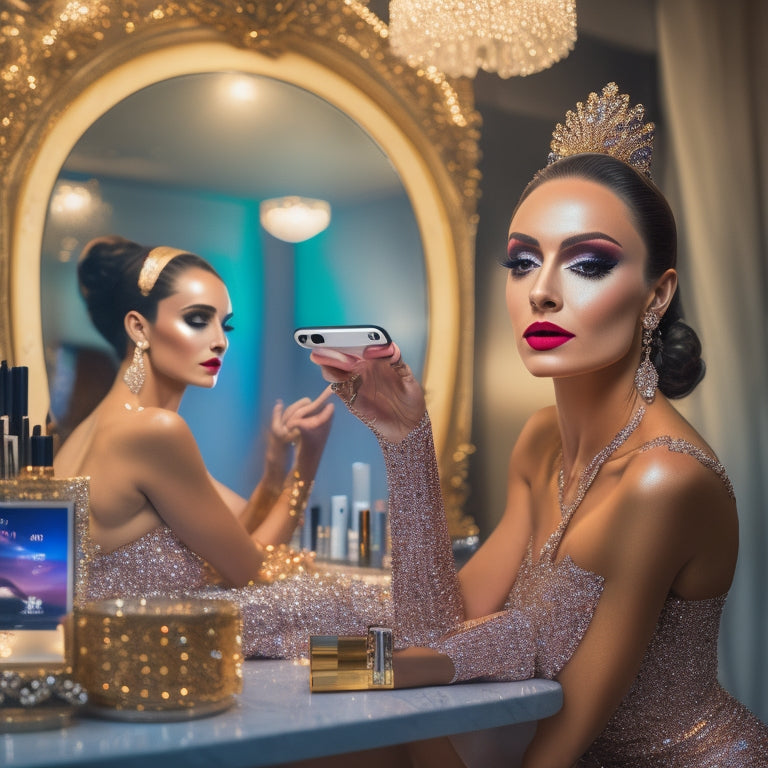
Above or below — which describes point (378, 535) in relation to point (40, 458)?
below

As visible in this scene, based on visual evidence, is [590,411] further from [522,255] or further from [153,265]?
[153,265]

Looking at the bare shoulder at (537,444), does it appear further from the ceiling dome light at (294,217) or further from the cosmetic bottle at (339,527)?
the ceiling dome light at (294,217)

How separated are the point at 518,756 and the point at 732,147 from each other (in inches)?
86.2

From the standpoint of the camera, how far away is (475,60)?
2434mm

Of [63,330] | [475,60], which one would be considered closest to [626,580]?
[63,330]

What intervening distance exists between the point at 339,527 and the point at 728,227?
1522 millimetres

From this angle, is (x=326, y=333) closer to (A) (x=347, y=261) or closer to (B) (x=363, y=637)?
(B) (x=363, y=637)

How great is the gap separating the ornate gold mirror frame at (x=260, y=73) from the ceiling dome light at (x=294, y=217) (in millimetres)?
259

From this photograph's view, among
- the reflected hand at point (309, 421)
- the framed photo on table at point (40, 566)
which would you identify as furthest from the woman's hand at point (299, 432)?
the framed photo on table at point (40, 566)

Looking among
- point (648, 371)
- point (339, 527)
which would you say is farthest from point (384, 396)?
point (339, 527)

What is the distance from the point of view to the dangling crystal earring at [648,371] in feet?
5.63

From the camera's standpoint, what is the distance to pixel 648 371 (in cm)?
172

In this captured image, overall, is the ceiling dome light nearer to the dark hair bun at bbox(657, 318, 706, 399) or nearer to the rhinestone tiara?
the rhinestone tiara

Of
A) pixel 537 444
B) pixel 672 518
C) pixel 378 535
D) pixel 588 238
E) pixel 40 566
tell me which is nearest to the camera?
pixel 40 566
